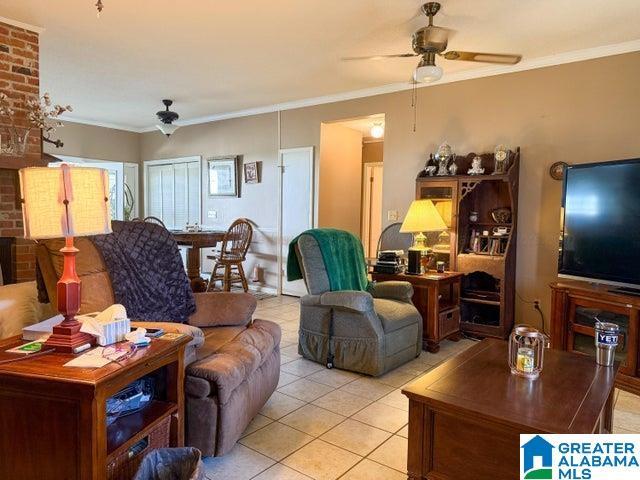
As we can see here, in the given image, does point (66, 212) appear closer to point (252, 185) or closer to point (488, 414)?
point (488, 414)

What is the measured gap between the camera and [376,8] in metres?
3.02

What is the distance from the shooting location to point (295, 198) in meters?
5.88

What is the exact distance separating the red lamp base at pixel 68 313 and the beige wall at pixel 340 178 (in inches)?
165

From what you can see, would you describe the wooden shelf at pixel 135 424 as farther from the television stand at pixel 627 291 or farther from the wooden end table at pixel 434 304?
the television stand at pixel 627 291

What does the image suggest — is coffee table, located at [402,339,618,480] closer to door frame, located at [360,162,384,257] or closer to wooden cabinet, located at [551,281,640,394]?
wooden cabinet, located at [551,281,640,394]

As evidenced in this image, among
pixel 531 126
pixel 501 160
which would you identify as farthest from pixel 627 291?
pixel 531 126

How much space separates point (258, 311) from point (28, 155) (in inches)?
106

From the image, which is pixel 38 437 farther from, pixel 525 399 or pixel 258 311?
pixel 258 311

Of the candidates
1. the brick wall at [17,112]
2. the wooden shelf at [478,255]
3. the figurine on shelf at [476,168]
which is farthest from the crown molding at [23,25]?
the wooden shelf at [478,255]

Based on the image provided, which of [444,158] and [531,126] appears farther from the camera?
[444,158]

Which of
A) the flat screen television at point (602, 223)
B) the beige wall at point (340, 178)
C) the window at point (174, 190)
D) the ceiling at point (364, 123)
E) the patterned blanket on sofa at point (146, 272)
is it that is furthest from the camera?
the window at point (174, 190)

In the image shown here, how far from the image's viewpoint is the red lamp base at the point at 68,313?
157 centimetres

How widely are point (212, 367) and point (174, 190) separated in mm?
5942

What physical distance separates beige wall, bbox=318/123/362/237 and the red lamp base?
4180 millimetres
